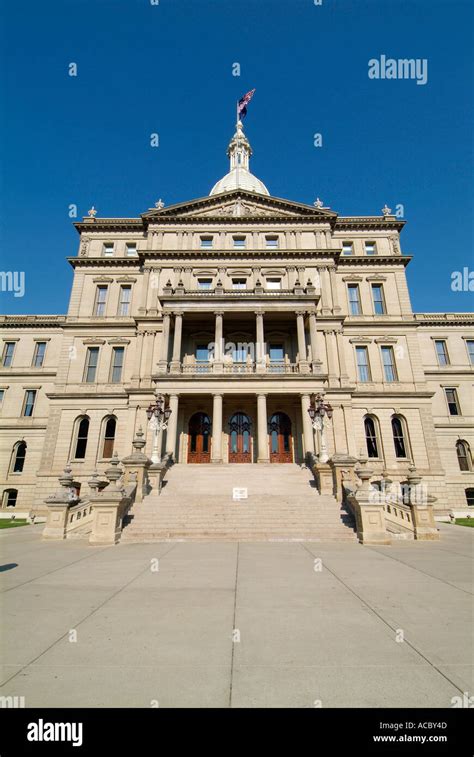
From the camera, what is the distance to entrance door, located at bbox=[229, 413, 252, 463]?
24.5 m

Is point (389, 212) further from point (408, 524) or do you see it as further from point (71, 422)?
point (71, 422)

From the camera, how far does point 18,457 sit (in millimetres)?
31094

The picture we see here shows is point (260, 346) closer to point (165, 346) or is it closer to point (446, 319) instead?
point (165, 346)

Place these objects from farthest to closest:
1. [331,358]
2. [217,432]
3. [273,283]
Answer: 1. [273,283]
2. [331,358]
3. [217,432]

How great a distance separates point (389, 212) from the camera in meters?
32.8

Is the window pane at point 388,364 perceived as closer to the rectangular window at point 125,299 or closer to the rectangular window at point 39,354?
the rectangular window at point 125,299

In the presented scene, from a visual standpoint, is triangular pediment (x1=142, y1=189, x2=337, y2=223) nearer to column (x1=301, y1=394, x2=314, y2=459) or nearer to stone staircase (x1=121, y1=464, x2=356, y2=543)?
column (x1=301, y1=394, x2=314, y2=459)

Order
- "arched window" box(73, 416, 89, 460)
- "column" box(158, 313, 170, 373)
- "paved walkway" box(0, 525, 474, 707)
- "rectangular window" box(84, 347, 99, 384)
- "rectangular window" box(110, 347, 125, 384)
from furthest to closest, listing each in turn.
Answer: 1. "rectangular window" box(84, 347, 99, 384)
2. "rectangular window" box(110, 347, 125, 384)
3. "arched window" box(73, 416, 89, 460)
4. "column" box(158, 313, 170, 373)
5. "paved walkway" box(0, 525, 474, 707)

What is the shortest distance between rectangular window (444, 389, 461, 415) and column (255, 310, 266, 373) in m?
20.0

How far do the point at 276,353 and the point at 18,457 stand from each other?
25.1 meters

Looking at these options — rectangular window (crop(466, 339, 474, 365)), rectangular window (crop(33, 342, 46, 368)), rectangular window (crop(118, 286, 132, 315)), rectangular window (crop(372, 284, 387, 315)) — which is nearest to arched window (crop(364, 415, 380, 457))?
rectangular window (crop(372, 284, 387, 315))

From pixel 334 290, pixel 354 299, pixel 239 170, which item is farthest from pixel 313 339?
pixel 239 170
